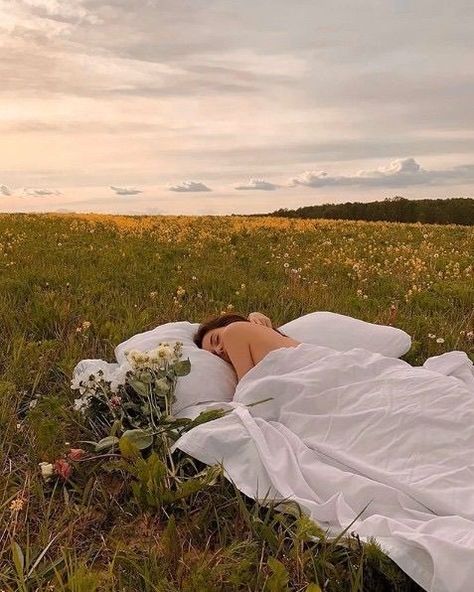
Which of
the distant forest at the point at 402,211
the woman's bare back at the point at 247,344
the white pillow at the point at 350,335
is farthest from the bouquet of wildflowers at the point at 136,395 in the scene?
the distant forest at the point at 402,211

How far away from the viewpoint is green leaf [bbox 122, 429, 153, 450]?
4664 millimetres

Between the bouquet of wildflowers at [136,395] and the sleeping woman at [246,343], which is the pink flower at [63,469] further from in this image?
the sleeping woman at [246,343]

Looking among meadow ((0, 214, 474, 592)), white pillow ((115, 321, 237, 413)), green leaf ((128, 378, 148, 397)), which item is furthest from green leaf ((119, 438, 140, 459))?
white pillow ((115, 321, 237, 413))

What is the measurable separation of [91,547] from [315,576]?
127cm

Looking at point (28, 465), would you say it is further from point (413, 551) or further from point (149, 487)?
point (413, 551)

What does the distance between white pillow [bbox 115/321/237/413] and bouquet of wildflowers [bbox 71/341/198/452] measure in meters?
0.23

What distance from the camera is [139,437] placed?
15.4 feet

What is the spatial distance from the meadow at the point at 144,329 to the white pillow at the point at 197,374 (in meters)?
0.64

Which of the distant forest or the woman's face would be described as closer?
the woman's face

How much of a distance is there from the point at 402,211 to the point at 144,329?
171 feet

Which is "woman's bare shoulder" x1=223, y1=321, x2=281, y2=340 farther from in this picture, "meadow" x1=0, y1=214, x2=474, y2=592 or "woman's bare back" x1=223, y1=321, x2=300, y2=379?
"meadow" x1=0, y1=214, x2=474, y2=592

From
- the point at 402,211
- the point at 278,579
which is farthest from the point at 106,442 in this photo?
the point at 402,211

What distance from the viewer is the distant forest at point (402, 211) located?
55125mm

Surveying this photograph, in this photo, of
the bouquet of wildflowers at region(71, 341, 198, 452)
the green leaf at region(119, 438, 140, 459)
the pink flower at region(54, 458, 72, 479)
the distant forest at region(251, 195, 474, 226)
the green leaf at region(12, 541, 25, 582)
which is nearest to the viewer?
the green leaf at region(12, 541, 25, 582)
